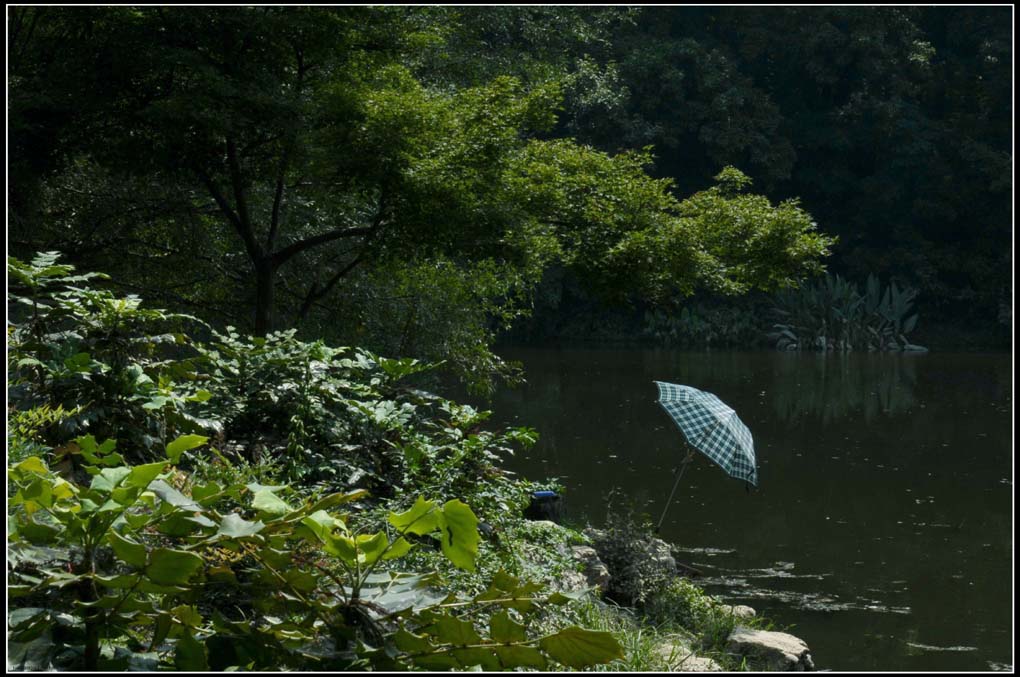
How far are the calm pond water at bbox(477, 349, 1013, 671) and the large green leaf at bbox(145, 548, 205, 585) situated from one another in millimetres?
4418

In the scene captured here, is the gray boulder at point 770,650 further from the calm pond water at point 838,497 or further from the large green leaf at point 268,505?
the large green leaf at point 268,505

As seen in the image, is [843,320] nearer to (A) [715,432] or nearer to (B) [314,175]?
(B) [314,175]

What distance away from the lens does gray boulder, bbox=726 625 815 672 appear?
5484mm

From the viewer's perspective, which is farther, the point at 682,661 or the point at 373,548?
the point at 682,661

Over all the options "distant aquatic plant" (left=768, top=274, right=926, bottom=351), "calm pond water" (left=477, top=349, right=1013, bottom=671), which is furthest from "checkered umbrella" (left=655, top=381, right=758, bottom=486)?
"distant aquatic plant" (left=768, top=274, right=926, bottom=351)

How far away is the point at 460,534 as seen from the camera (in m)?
3.26

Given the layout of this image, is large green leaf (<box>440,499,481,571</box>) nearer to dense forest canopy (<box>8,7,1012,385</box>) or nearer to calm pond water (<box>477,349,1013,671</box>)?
calm pond water (<box>477,349,1013,671</box>)

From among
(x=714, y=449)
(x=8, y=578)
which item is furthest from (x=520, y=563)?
(x=714, y=449)

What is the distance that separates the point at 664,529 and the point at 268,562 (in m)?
7.03

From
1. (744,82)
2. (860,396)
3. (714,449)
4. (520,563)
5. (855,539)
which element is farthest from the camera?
(744,82)

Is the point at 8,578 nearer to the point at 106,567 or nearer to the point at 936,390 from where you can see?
the point at 106,567

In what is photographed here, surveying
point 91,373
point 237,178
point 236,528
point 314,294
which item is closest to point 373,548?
point 236,528

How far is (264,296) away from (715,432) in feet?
13.3

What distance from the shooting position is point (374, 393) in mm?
5555
